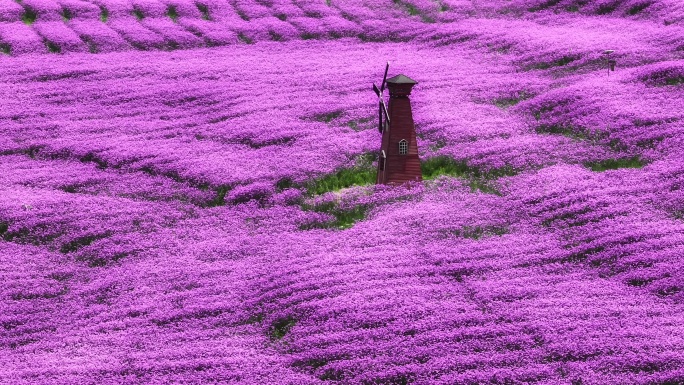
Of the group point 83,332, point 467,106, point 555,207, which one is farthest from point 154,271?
point 467,106

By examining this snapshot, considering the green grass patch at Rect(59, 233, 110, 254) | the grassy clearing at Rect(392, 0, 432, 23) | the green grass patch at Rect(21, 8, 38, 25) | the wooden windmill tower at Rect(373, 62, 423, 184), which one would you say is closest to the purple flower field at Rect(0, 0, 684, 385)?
the green grass patch at Rect(59, 233, 110, 254)

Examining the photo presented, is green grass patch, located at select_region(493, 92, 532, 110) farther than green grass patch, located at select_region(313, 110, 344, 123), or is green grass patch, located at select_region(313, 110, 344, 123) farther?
green grass patch, located at select_region(493, 92, 532, 110)

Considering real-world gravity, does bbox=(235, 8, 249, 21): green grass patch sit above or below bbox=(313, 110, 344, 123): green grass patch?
above

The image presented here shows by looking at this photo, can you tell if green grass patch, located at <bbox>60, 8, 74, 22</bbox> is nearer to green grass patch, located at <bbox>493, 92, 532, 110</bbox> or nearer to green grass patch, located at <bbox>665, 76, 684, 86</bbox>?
green grass patch, located at <bbox>493, 92, 532, 110</bbox>

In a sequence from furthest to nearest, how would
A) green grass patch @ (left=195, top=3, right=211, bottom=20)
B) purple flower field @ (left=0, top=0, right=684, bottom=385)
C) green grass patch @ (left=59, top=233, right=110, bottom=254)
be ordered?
green grass patch @ (left=195, top=3, right=211, bottom=20) → green grass patch @ (left=59, top=233, right=110, bottom=254) → purple flower field @ (left=0, top=0, right=684, bottom=385)

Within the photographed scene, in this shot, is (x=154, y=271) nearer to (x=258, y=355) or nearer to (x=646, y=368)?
(x=258, y=355)

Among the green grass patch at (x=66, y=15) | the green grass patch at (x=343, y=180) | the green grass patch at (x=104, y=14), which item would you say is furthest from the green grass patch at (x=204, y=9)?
the green grass patch at (x=343, y=180)
